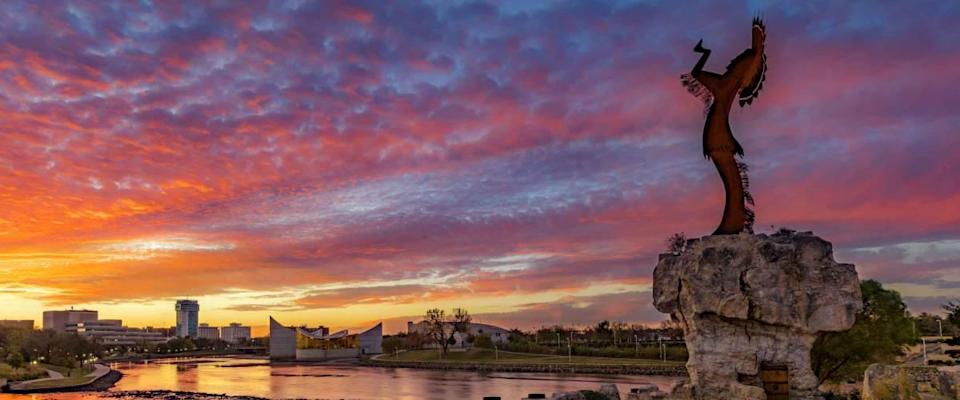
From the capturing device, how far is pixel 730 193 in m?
17.8

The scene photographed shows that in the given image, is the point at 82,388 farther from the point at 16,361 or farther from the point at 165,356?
the point at 165,356

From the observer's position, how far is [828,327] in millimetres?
15852

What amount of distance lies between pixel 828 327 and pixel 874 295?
18011 mm

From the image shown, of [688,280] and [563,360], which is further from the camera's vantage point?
[563,360]

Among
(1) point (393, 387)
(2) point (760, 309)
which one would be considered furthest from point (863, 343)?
(1) point (393, 387)

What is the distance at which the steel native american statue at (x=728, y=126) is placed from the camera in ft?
57.6

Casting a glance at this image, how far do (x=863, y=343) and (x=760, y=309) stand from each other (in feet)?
47.9

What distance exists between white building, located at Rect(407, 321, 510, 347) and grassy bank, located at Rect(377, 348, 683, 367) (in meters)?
4.65

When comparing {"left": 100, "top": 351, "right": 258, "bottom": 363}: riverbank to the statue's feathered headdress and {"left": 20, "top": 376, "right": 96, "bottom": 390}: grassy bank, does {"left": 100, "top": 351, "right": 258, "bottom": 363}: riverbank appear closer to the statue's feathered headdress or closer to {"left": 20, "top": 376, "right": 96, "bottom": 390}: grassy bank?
{"left": 20, "top": 376, "right": 96, "bottom": 390}: grassy bank

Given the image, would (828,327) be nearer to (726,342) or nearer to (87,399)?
(726,342)

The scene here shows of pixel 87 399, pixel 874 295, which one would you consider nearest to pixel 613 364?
pixel 874 295

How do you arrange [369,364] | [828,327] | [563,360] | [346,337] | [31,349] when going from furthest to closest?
[346,337], [369,364], [31,349], [563,360], [828,327]

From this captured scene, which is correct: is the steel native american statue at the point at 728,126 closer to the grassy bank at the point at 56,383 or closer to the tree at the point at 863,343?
the tree at the point at 863,343

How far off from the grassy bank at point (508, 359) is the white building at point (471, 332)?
4.65 meters
